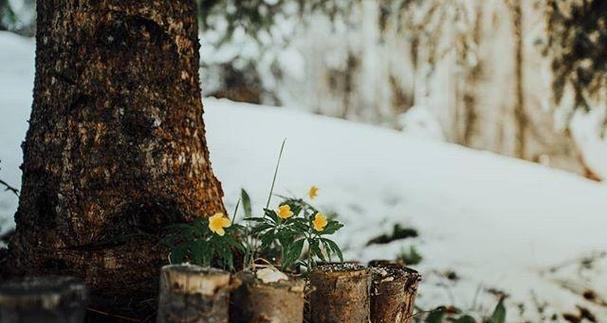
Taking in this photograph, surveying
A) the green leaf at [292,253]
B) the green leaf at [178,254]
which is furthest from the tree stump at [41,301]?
the green leaf at [292,253]

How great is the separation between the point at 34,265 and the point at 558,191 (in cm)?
312

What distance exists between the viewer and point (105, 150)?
5.92 feet

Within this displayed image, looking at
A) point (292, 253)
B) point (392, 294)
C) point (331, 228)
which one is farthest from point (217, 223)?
point (392, 294)

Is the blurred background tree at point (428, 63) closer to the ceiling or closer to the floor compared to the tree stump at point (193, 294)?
closer to the ceiling

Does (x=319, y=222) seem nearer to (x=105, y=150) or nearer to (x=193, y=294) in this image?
(x=193, y=294)

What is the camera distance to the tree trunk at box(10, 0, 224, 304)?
179 cm

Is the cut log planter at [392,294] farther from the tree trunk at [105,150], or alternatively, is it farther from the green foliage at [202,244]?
the tree trunk at [105,150]

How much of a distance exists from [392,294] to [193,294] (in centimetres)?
68

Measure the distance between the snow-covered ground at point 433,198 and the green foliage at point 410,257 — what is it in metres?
0.04

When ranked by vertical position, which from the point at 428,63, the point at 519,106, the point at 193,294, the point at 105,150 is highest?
the point at 428,63

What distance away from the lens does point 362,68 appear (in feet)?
A: 27.7

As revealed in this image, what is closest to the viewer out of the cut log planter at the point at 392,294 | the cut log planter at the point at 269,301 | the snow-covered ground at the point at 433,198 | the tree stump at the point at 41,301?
the tree stump at the point at 41,301

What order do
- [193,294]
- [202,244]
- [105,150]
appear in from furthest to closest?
1. [105,150]
2. [202,244]
3. [193,294]

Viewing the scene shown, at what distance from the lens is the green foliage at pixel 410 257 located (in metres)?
3.04
